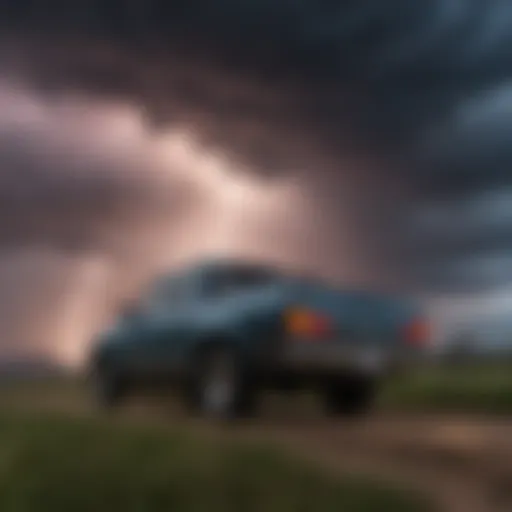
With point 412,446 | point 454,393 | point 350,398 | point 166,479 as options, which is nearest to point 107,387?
point 350,398

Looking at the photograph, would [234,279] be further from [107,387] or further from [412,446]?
[412,446]

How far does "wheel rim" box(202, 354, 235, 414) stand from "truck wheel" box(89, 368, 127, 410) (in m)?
2.37

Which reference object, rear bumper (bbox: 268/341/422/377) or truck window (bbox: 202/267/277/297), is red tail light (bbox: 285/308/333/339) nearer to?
rear bumper (bbox: 268/341/422/377)

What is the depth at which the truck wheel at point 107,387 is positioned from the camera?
1638 cm

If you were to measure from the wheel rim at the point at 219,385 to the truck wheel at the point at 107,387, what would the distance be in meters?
2.37

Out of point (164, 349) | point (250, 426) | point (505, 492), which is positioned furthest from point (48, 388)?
point (505, 492)

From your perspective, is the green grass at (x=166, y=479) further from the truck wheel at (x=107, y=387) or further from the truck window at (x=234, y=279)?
the truck wheel at (x=107, y=387)

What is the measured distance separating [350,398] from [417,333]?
1470 millimetres

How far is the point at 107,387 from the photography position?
1659cm

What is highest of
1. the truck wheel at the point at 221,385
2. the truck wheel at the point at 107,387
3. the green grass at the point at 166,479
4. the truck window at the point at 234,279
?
the truck window at the point at 234,279

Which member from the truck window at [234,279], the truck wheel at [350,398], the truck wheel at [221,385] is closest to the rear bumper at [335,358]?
the truck wheel at [221,385]

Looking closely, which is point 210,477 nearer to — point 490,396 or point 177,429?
point 177,429

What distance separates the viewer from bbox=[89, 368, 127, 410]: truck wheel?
16.4 meters

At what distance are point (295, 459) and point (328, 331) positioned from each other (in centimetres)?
280
